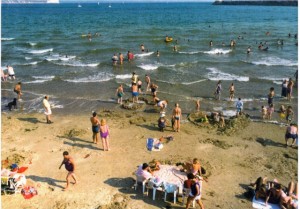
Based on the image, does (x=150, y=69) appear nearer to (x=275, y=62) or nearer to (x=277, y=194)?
(x=275, y=62)

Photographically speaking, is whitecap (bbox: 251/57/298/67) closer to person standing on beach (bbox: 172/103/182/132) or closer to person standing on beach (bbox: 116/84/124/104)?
person standing on beach (bbox: 116/84/124/104)

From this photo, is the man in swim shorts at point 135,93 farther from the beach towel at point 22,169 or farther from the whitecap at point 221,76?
the beach towel at point 22,169

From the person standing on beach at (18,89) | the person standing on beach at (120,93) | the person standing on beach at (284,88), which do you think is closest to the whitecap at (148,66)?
the person standing on beach at (120,93)

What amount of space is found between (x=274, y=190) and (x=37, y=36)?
4852 cm

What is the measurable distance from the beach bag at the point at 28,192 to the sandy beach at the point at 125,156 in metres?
0.23

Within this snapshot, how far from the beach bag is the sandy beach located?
0.23 metres

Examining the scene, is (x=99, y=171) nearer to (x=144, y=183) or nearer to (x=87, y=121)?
(x=144, y=183)

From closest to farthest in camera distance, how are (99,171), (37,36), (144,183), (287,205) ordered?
(287,205) → (144,183) → (99,171) → (37,36)

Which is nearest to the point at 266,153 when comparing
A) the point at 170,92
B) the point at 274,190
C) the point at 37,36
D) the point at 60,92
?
the point at 274,190

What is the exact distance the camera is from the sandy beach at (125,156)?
37.2ft

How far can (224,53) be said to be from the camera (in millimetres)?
37875

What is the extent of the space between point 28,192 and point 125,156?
4139mm

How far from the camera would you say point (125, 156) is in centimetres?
1405

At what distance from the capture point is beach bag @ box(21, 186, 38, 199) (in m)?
11.4
